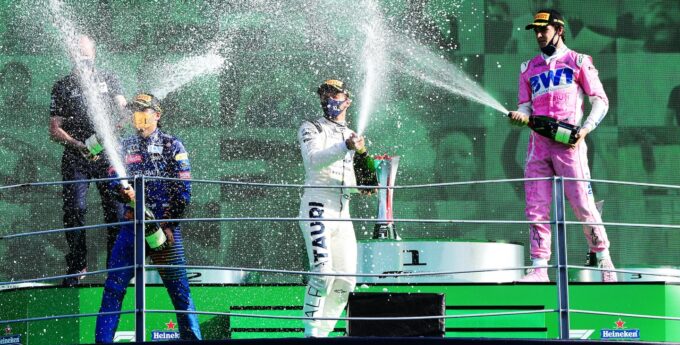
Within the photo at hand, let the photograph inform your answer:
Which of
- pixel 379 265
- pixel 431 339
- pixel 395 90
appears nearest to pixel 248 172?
pixel 395 90

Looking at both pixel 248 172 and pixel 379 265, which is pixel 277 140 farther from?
pixel 379 265

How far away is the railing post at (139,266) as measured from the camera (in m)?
7.49

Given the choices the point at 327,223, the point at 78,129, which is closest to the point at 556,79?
the point at 327,223

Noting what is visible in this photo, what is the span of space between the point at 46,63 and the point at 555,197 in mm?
5420

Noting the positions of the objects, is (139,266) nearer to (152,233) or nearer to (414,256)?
(152,233)

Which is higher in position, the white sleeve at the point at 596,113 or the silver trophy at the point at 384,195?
the white sleeve at the point at 596,113

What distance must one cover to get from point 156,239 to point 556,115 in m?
2.34

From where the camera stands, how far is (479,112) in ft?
39.1

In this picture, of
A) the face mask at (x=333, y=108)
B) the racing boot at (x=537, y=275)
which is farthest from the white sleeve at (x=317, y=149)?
the racing boot at (x=537, y=275)

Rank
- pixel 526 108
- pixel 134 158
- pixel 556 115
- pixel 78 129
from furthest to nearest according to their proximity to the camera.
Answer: pixel 78 129 → pixel 526 108 → pixel 556 115 → pixel 134 158

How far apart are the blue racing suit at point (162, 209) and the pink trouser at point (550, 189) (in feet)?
6.42

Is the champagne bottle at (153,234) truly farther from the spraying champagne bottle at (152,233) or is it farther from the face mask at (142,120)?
the face mask at (142,120)

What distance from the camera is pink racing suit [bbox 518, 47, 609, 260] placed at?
9.22 meters

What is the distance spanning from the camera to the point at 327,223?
8680 mm
